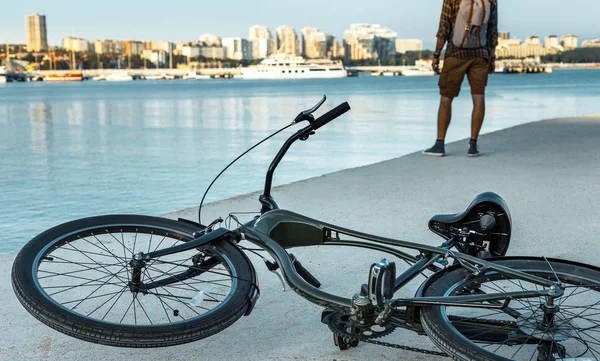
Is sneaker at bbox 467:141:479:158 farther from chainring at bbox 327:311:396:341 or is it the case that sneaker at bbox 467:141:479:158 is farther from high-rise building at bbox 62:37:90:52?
high-rise building at bbox 62:37:90:52

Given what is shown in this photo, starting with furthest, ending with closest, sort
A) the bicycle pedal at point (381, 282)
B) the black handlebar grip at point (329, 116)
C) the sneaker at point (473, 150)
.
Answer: the sneaker at point (473, 150)
the black handlebar grip at point (329, 116)
the bicycle pedal at point (381, 282)

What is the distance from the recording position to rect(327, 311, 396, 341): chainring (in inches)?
98.0


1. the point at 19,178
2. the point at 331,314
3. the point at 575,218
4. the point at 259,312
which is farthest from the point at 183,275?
the point at 19,178

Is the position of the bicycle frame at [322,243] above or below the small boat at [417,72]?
above

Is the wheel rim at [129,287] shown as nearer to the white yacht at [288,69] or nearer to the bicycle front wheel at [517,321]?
the bicycle front wheel at [517,321]

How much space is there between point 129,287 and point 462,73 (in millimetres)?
5746

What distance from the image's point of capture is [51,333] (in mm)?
3025

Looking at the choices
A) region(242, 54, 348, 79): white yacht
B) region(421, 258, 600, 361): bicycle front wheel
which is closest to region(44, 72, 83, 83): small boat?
region(242, 54, 348, 79): white yacht

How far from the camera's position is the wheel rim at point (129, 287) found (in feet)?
9.09

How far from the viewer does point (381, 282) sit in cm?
235

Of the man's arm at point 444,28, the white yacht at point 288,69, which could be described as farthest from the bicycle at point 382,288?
the white yacht at point 288,69

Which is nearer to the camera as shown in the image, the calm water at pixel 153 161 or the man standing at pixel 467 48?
the calm water at pixel 153 161

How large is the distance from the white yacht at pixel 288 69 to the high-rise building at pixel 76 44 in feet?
195

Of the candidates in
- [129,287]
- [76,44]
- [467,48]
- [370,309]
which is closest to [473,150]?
[467,48]
